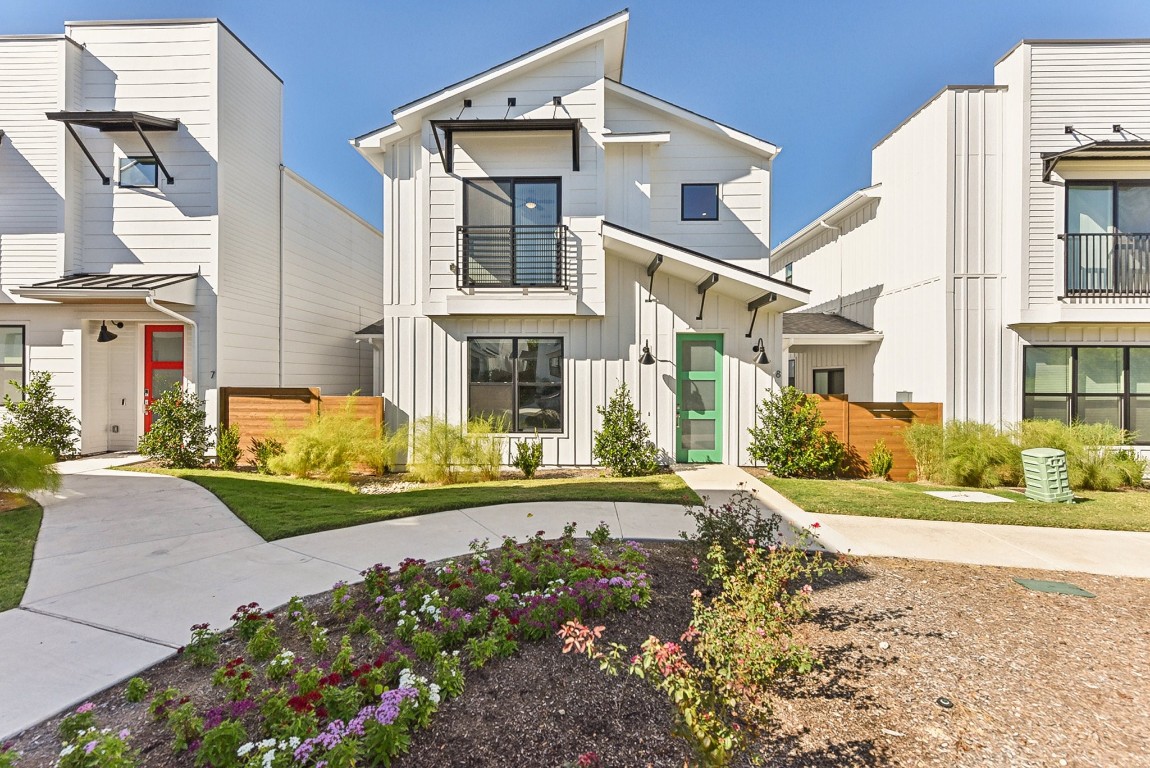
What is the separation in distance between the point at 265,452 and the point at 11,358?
6314mm

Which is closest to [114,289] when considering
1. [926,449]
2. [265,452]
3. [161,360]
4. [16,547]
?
[161,360]

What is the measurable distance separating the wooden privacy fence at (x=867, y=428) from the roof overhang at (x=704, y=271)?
2039 millimetres

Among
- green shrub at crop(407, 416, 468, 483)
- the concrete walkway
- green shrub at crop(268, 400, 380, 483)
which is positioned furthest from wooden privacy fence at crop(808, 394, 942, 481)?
green shrub at crop(268, 400, 380, 483)

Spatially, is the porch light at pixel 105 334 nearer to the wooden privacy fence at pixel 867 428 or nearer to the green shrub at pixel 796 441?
the green shrub at pixel 796 441

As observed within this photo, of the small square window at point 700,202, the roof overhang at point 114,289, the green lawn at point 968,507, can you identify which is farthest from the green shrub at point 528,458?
the roof overhang at point 114,289

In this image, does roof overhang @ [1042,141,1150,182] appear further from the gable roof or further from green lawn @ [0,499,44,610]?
green lawn @ [0,499,44,610]

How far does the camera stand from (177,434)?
873 centimetres

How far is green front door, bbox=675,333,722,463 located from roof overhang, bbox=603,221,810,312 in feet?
3.23

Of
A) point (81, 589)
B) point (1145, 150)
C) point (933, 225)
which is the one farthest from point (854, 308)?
point (81, 589)

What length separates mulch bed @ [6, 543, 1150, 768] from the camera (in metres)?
2.16

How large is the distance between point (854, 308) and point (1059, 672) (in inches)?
461

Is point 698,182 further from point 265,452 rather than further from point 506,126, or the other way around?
point 265,452

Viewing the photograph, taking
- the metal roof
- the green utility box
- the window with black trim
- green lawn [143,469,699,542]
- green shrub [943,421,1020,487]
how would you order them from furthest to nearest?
the metal roof
the window with black trim
green shrub [943,421,1020,487]
the green utility box
green lawn [143,469,699,542]

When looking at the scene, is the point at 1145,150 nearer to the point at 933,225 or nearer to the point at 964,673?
the point at 933,225
